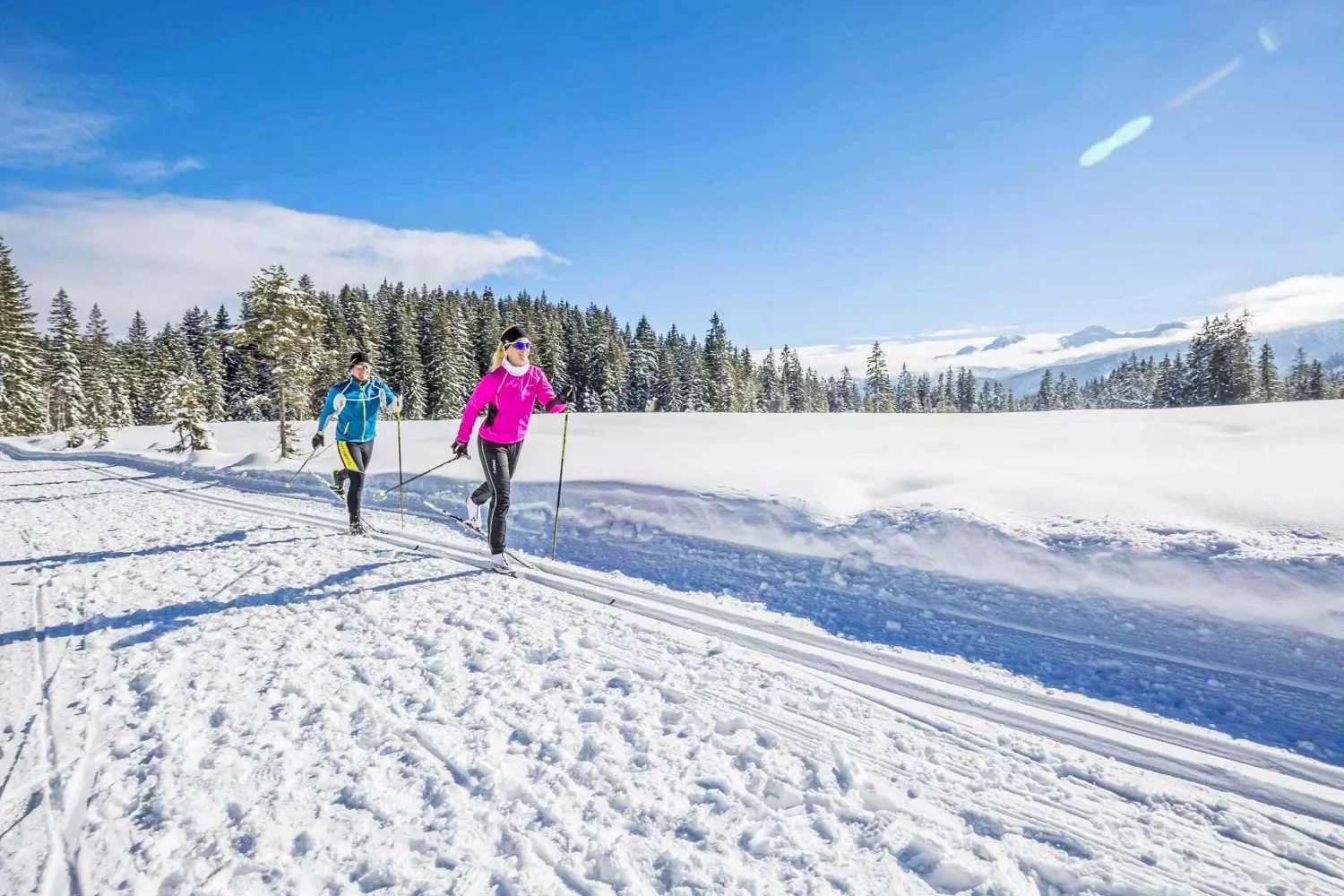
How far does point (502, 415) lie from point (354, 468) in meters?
3.45

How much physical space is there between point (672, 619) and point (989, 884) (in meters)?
3.03

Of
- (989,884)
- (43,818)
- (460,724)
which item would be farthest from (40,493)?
(989,884)

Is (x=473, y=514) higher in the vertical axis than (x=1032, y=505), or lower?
lower

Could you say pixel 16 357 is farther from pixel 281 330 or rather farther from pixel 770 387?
pixel 770 387

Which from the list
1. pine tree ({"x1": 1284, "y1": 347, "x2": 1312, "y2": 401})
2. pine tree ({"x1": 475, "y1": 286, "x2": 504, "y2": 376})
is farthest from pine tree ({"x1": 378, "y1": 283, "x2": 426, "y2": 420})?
pine tree ({"x1": 1284, "y1": 347, "x2": 1312, "y2": 401})

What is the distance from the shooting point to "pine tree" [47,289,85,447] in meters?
47.7

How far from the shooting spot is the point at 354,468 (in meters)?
8.44

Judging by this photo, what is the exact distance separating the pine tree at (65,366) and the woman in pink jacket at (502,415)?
6083 cm

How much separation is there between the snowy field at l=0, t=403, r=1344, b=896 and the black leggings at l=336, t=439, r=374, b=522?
0.56 metres

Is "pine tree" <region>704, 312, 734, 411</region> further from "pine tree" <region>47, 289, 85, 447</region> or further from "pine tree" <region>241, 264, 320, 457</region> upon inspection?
"pine tree" <region>47, 289, 85, 447</region>

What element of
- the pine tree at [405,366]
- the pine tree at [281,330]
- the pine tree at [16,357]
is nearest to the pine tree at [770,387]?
the pine tree at [405,366]

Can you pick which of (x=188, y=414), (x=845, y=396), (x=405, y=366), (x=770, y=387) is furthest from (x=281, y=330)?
(x=845, y=396)

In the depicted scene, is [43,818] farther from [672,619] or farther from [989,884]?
[989,884]

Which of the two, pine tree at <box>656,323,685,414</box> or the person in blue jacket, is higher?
pine tree at <box>656,323,685,414</box>
